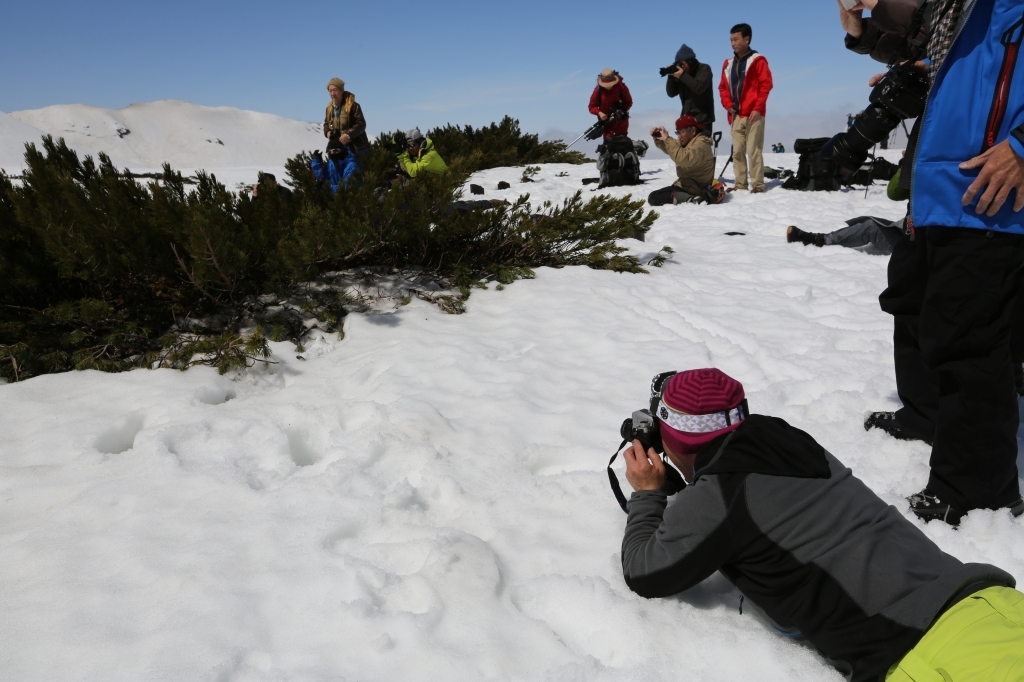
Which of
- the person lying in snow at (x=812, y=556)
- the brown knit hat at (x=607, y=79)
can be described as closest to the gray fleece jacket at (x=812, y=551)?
the person lying in snow at (x=812, y=556)

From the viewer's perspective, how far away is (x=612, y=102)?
11312 millimetres

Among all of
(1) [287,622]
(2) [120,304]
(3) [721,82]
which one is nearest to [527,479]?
(1) [287,622]

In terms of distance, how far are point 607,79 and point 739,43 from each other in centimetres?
249

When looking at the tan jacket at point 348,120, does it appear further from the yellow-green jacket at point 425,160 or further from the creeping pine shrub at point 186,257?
the creeping pine shrub at point 186,257

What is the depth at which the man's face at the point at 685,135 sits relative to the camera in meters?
9.31

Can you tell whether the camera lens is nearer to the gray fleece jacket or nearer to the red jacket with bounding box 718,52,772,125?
the gray fleece jacket

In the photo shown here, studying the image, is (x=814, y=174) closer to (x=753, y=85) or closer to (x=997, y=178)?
(x=753, y=85)

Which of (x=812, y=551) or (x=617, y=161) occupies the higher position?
(x=617, y=161)

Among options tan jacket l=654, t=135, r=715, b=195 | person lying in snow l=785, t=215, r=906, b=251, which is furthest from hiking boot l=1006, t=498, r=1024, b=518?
tan jacket l=654, t=135, r=715, b=195

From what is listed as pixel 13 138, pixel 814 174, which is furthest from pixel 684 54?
pixel 13 138

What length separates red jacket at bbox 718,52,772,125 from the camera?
9203 mm

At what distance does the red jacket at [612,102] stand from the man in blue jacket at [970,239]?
9.25 m

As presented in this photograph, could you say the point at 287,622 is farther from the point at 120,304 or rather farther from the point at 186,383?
the point at 120,304

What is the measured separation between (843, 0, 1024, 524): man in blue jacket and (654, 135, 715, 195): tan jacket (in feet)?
23.4
